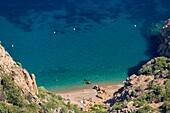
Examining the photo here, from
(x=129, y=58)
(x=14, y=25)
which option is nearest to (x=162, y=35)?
(x=129, y=58)

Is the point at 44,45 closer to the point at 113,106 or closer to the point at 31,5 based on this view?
the point at 31,5

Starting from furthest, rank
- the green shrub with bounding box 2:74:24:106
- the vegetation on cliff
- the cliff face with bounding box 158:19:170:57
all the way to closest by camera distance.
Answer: the cliff face with bounding box 158:19:170:57
the green shrub with bounding box 2:74:24:106
the vegetation on cliff

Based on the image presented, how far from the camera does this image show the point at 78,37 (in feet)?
431

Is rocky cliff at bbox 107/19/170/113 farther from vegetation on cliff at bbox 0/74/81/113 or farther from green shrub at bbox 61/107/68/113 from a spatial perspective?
vegetation on cliff at bbox 0/74/81/113

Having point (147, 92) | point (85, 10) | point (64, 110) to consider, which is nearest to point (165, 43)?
point (147, 92)

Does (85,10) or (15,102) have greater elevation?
(85,10)

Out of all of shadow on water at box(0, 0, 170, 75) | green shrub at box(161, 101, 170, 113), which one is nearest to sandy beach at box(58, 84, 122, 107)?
green shrub at box(161, 101, 170, 113)

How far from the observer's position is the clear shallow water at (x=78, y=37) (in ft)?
383

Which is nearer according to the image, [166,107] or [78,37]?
[166,107]

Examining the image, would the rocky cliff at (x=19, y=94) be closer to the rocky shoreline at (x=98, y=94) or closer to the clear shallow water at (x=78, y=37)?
the rocky shoreline at (x=98, y=94)

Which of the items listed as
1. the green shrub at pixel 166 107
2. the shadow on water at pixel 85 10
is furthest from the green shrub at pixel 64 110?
the shadow on water at pixel 85 10

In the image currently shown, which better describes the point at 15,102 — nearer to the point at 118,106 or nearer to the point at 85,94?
the point at 118,106

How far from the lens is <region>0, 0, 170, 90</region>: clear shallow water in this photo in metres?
117

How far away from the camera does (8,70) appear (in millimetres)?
76312
